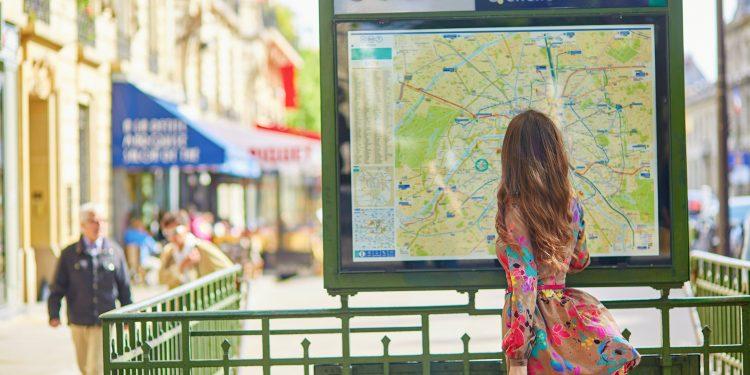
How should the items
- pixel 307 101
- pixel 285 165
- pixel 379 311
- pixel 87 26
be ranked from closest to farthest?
pixel 379 311, pixel 87 26, pixel 285 165, pixel 307 101

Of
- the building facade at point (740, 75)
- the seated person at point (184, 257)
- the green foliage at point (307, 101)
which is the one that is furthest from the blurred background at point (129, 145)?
the building facade at point (740, 75)

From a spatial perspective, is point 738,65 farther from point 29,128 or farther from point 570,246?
point 570,246

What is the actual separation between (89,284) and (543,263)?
570cm

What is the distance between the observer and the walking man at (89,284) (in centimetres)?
913

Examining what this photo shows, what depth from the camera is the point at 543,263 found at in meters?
4.40

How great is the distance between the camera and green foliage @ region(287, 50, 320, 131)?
61.2m

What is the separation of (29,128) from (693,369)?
1560 cm

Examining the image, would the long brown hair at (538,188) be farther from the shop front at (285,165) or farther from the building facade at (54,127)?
the shop front at (285,165)

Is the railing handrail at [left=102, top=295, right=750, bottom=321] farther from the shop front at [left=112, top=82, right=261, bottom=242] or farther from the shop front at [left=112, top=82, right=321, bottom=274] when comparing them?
the shop front at [left=112, top=82, right=261, bottom=242]

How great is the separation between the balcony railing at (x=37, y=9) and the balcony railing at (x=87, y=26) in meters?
1.82

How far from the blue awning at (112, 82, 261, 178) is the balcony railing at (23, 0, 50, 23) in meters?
5.49

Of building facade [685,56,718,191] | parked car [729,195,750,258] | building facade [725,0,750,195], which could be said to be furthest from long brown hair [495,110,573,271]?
building facade [685,56,718,191]

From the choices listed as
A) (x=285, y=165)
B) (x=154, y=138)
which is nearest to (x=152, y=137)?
(x=154, y=138)

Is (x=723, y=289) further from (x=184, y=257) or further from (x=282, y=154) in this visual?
(x=282, y=154)
